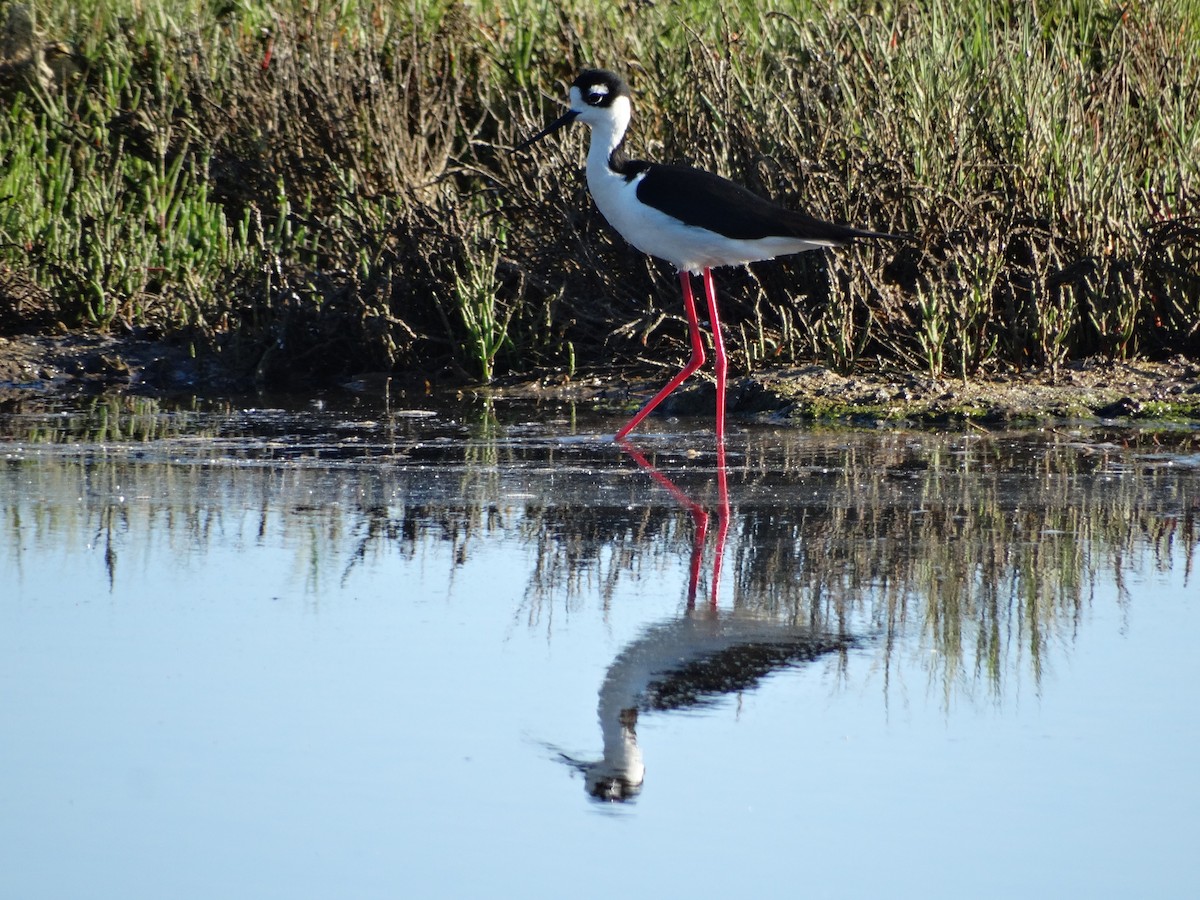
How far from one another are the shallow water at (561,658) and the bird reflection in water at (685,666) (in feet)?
0.03

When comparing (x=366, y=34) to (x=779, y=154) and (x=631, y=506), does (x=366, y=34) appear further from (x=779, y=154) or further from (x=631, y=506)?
(x=631, y=506)

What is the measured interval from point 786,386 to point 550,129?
1507 mm

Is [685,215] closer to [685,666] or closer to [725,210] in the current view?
[725,210]

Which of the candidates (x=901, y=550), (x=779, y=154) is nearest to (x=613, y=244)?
(x=779, y=154)

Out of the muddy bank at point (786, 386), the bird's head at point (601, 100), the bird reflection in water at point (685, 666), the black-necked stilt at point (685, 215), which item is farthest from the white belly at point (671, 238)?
the bird reflection in water at point (685, 666)

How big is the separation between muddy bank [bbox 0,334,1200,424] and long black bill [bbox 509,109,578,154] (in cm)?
104

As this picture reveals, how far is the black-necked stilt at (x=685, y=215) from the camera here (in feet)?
20.5

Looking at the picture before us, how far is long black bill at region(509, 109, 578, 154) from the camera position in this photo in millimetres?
7117

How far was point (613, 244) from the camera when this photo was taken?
779 centimetres

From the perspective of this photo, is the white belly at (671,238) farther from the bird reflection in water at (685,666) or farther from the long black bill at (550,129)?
the bird reflection in water at (685,666)

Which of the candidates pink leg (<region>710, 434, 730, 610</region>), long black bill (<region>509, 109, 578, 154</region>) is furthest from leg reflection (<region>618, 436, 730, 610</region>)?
long black bill (<region>509, 109, 578, 154</region>)

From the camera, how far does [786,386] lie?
6949 mm

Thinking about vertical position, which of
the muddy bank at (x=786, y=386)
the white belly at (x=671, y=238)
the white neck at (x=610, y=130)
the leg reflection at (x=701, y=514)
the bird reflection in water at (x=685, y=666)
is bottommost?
the bird reflection in water at (x=685, y=666)

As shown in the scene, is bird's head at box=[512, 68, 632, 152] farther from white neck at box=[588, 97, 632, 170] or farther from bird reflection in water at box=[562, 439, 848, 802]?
bird reflection in water at box=[562, 439, 848, 802]
